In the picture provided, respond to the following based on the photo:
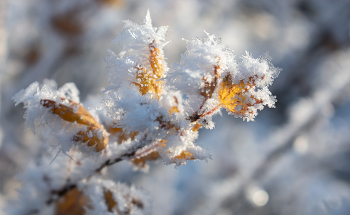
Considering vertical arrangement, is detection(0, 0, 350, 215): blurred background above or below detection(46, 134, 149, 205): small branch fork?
above

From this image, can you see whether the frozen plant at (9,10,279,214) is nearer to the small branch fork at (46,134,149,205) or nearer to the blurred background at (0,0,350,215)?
the small branch fork at (46,134,149,205)

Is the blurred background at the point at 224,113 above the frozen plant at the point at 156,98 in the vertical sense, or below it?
above

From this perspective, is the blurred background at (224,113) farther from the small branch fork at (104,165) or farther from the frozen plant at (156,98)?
the frozen plant at (156,98)

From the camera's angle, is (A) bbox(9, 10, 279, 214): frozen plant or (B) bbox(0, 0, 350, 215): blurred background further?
(B) bbox(0, 0, 350, 215): blurred background

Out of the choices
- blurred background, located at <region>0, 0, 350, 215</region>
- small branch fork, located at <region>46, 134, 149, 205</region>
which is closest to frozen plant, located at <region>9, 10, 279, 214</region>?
small branch fork, located at <region>46, 134, 149, 205</region>

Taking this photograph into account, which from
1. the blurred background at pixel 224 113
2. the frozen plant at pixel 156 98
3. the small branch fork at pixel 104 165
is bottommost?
the small branch fork at pixel 104 165

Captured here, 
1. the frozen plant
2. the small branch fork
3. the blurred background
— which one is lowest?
the small branch fork

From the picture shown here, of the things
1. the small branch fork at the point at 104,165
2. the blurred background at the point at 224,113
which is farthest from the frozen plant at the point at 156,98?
the blurred background at the point at 224,113

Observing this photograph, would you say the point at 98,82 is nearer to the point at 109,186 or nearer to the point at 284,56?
the point at 109,186
